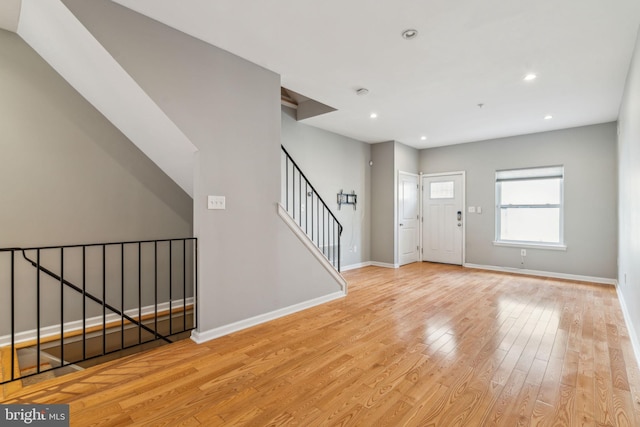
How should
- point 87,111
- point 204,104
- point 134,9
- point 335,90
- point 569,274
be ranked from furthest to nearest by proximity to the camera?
point 569,274 < point 335,90 < point 87,111 < point 204,104 < point 134,9

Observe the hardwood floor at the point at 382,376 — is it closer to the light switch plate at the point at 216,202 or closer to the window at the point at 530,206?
the light switch plate at the point at 216,202

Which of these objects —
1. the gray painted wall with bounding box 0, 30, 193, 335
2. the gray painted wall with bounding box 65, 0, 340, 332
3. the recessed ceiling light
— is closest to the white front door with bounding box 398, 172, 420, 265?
the gray painted wall with bounding box 65, 0, 340, 332

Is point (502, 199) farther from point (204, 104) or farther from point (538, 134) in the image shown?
point (204, 104)

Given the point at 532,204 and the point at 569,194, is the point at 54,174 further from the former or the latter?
the point at 569,194

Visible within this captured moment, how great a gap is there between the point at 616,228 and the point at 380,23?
511 centimetres

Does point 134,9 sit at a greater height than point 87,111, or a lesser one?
greater

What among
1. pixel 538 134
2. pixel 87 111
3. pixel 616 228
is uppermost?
pixel 538 134

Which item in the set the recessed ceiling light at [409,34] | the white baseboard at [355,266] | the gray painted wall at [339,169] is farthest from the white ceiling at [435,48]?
the white baseboard at [355,266]

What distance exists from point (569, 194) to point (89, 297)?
7029mm

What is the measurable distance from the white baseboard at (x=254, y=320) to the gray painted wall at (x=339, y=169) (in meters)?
2.15

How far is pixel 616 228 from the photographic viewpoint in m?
4.77

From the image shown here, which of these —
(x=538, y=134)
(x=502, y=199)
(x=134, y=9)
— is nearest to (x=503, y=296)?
(x=502, y=199)

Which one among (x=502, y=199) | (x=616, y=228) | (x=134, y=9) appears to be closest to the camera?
(x=134, y=9)

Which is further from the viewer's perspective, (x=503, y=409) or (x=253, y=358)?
(x=253, y=358)
